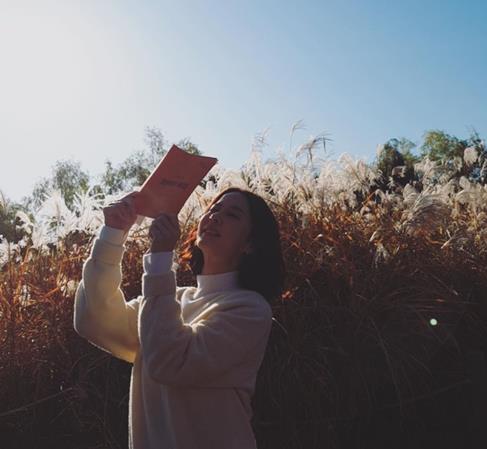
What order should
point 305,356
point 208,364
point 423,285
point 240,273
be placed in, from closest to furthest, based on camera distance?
point 208,364 → point 240,273 → point 305,356 → point 423,285

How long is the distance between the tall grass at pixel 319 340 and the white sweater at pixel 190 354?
45.3 inches

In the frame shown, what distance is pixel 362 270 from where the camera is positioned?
352 centimetres

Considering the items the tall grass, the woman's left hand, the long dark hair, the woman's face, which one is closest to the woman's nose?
the woman's face

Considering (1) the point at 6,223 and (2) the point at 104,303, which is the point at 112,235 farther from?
(1) the point at 6,223

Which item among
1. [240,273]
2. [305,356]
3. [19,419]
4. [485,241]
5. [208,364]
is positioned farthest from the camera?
A: [485,241]

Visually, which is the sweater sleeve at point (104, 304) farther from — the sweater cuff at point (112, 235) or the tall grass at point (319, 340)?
the tall grass at point (319, 340)

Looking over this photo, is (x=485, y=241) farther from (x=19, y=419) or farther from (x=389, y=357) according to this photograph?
(x=19, y=419)

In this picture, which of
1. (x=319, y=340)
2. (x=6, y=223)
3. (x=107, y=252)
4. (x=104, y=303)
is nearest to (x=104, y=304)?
(x=104, y=303)

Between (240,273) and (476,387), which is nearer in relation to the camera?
(240,273)

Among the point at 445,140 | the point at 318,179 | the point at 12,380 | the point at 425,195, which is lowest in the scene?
the point at 12,380

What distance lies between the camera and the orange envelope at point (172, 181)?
1797mm

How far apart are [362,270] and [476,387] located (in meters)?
0.91

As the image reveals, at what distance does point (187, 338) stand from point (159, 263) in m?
0.23

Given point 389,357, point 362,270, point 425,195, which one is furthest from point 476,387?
point 425,195
